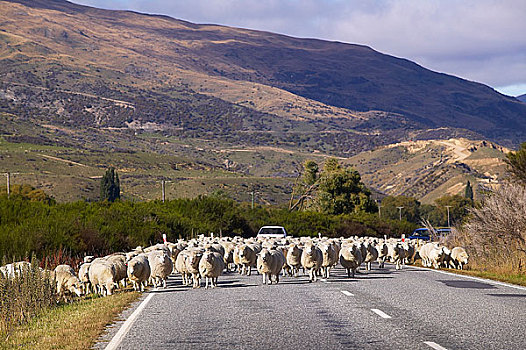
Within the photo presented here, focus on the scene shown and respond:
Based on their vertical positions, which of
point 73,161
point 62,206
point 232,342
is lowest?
point 232,342

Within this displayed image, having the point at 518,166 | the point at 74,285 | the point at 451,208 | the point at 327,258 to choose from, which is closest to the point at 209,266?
the point at 74,285

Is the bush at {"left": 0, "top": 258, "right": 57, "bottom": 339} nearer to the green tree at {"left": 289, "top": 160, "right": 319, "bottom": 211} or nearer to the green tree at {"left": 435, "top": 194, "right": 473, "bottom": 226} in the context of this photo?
the green tree at {"left": 289, "top": 160, "right": 319, "bottom": 211}

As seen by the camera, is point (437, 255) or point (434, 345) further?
point (437, 255)

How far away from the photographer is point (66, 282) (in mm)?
20031

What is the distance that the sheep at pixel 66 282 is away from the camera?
784 inches

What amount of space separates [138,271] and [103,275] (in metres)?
A: 0.84

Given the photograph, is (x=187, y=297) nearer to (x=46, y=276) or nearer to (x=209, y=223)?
(x=46, y=276)

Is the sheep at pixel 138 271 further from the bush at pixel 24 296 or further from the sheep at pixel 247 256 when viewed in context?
the sheep at pixel 247 256

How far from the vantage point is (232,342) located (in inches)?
439

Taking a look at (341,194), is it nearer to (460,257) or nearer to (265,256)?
(460,257)

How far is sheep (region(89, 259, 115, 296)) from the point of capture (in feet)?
65.0

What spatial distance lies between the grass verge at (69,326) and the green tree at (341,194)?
67.7 metres

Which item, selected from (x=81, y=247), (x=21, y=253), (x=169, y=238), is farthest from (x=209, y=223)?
(x=21, y=253)

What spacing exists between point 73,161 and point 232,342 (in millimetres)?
148476
